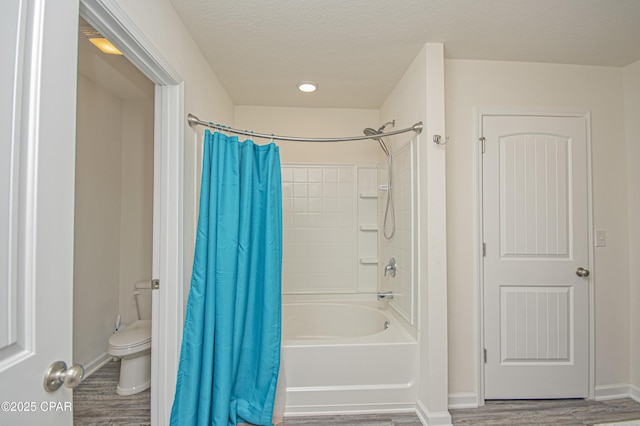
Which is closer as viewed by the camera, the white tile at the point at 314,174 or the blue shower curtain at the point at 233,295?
the blue shower curtain at the point at 233,295

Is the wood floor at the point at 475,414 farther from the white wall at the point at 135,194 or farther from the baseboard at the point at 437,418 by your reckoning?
the white wall at the point at 135,194

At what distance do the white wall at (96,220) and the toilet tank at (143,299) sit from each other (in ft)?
0.97

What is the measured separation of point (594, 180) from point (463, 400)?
1834 millimetres

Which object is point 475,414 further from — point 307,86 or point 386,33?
point 307,86

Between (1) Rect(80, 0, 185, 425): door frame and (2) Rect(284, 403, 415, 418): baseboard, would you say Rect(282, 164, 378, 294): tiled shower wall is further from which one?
(1) Rect(80, 0, 185, 425): door frame

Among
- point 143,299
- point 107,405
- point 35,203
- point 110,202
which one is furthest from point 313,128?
point 107,405

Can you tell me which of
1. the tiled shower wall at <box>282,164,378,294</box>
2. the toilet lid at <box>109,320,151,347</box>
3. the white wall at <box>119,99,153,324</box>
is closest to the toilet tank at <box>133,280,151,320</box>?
the white wall at <box>119,99,153,324</box>

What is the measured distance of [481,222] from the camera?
2.06 metres

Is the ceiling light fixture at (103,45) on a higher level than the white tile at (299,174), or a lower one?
higher

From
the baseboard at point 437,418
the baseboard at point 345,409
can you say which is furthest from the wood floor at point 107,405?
the baseboard at point 437,418

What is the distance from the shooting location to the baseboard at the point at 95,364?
2443 millimetres

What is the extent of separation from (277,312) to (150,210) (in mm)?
1871

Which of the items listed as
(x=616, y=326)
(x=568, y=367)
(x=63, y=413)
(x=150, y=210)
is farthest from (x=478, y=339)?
(x=150, y=210)

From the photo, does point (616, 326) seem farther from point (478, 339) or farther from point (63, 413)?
point (63, 413)
